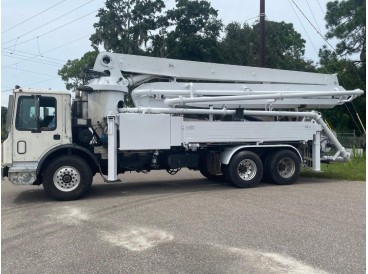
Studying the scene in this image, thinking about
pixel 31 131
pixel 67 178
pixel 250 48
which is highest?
pixel 250 48

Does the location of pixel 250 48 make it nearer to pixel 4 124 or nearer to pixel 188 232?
pixel 4 124

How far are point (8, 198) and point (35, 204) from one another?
135 centimetres

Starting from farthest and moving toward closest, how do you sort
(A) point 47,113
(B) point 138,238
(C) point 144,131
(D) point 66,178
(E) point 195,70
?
(E) point 195,70, (C) point 144,131, (A) point 47,113, (D) point 66,178, (B) point 138,238

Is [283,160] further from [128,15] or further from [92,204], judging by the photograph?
[128,15]

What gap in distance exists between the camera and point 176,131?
10969mm

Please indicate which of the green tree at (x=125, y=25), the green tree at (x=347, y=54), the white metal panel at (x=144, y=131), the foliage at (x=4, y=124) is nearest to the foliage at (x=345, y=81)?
the green tree at (x=347, y=54)

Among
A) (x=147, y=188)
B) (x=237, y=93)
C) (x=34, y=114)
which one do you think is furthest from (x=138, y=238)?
(x=237, y=93)

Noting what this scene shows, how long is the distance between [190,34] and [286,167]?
24050 millimetres

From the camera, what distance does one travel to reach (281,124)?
12203 mm

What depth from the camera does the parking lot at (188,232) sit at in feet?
17.5

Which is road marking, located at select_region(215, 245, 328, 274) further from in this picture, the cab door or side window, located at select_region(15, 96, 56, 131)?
side window, located at select_region(15, 96, 56, 131)

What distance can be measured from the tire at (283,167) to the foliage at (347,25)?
2264cm

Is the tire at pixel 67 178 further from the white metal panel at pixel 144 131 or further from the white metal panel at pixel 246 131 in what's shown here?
the white metal panel at pixel 246 131

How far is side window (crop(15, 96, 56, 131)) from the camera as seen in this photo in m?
9.71
